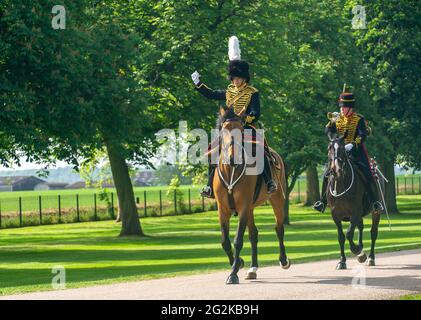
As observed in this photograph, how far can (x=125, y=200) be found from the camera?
44000 mm

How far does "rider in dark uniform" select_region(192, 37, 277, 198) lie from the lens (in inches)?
712

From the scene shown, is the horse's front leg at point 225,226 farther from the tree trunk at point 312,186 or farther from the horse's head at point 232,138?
the tree trunk at point 312,186

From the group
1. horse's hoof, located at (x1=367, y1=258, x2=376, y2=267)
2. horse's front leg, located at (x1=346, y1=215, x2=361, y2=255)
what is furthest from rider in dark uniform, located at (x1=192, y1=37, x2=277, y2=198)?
horse's hoof, located at (x1=367, y1=258, x2=376, y2=267)

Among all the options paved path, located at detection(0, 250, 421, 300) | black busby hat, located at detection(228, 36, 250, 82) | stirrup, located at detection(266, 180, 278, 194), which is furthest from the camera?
black busby hat, located at detection(228, 36, 250, 82)

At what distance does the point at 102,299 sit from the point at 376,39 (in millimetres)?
45989

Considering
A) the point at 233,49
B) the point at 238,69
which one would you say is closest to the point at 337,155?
the point at 238,69

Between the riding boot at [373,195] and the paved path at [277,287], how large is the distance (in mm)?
1987

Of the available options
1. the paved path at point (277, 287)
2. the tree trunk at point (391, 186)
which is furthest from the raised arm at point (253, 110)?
the tree trunk at point (391, 186)

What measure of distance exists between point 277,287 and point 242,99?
12.4 feet

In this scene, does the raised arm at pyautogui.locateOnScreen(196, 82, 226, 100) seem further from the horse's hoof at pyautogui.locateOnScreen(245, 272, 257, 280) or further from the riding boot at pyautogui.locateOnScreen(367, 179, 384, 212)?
the riding boot at pyautogui.locateOnScreen(367, 179, 384, 212)

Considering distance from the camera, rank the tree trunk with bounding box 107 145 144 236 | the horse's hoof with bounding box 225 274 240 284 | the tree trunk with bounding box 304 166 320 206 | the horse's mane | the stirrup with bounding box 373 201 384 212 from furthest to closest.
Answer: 1. the tree trunk with bounding box 304 166 320 206
2. the tree trunk with bounding box 107 145 144 236
3. the stirrup with bounding box 373 201 384 212
4. the horse's mane
5. the horse's hoof with bounding box 225 274 240 284

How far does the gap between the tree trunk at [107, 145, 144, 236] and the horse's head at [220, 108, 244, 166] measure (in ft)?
86.6

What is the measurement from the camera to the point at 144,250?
33.6 m

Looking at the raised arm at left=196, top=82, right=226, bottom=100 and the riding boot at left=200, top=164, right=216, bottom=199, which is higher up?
the raised arm at left=196, top=82, right=226, bottom=100
